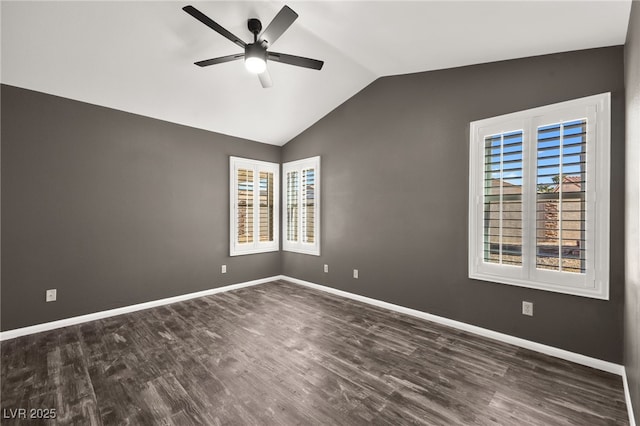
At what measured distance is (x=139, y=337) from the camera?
2979 mm

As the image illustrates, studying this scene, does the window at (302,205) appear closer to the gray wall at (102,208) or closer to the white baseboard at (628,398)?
the gray wall at (102,208)

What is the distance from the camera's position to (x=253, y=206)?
16.7ft

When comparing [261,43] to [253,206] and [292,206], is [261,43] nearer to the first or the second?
[253,206]

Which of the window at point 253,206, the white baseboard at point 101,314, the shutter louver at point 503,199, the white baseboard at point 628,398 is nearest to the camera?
the white baseboard at point 628,398

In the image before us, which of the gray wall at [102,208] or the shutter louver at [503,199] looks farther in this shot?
the gray wall at [102,208]

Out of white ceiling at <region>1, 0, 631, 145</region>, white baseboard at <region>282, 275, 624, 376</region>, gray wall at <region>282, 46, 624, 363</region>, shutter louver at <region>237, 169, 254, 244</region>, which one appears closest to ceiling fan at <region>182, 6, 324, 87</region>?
white ceiling at <region>1, 0, 631, 145</region>

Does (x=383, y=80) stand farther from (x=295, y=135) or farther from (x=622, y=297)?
(x=622, y=297)

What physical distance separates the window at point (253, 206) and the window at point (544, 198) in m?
3.45

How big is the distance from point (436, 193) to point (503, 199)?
707 millimetres

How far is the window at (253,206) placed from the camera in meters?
4.84

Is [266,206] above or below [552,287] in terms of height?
above

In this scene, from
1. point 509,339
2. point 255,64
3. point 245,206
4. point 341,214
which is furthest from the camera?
point 245,206

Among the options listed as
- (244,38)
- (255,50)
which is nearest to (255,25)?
(244,38)

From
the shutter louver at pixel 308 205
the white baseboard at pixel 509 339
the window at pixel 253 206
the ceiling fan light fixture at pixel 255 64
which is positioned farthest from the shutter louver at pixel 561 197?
the window at pixel 253 206
